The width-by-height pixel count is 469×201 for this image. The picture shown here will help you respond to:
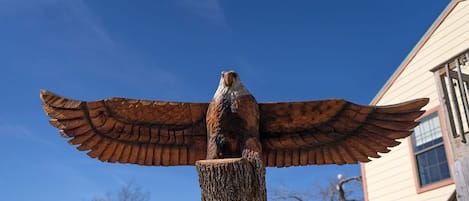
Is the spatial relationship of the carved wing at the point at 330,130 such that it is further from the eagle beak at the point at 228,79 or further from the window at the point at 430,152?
the window at the point at 430,152

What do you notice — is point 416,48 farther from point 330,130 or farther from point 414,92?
point 330,130

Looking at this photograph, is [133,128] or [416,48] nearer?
[133,128]

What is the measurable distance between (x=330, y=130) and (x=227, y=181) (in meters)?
1.08

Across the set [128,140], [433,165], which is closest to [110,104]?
[128,140]

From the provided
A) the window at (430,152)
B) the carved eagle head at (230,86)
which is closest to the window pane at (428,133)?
the window at (430,152)

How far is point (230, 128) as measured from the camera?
318cm

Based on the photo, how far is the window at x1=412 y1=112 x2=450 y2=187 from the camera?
27.3 ft

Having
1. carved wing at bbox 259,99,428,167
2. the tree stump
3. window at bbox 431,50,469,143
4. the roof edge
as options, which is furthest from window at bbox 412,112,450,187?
the tree stump

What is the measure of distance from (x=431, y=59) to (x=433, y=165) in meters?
2.04

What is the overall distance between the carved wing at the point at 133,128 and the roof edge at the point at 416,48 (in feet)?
23.2

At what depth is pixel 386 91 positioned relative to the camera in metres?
9.94

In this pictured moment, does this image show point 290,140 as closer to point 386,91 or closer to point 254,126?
point 254,126

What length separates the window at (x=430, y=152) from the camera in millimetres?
8328

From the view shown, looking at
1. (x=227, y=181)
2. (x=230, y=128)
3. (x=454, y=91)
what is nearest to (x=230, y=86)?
(x=230, y=128)
